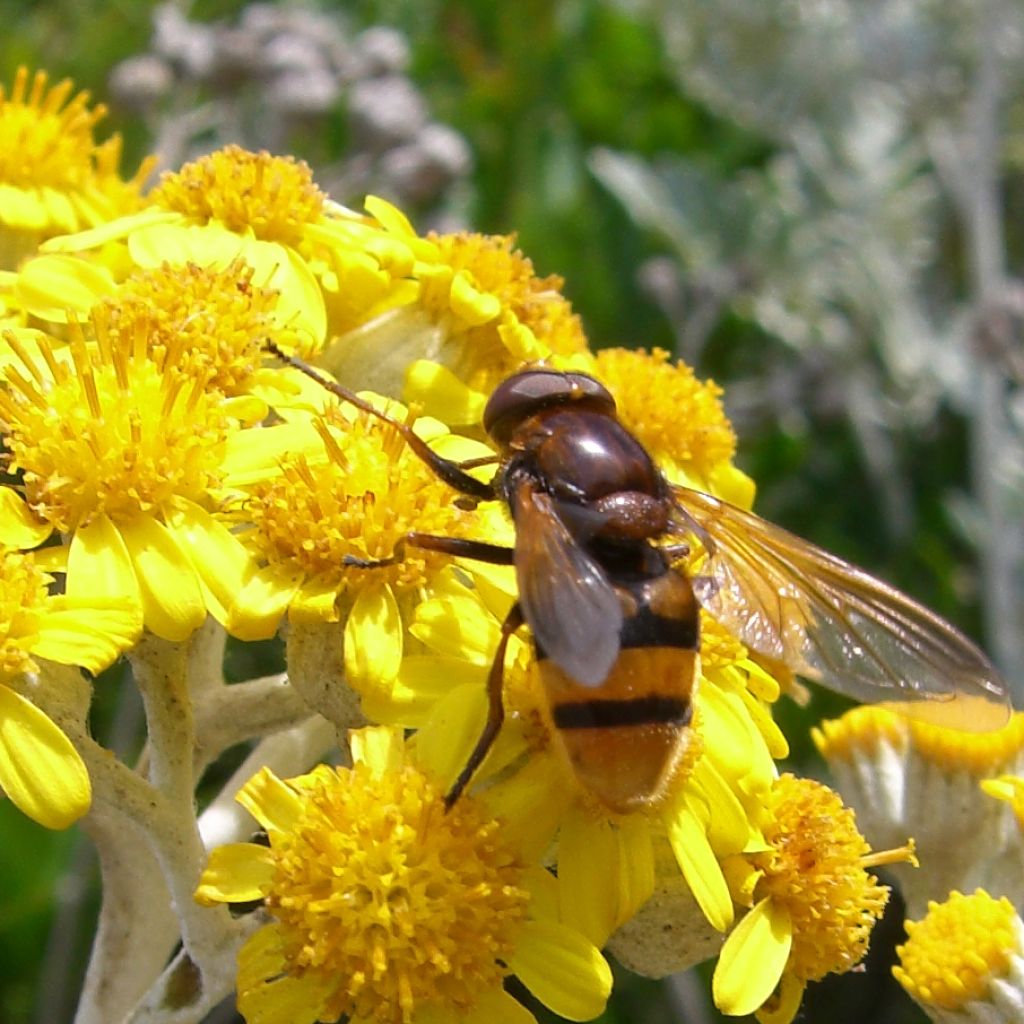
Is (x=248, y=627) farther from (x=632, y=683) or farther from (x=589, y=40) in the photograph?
(x=589, y=40)

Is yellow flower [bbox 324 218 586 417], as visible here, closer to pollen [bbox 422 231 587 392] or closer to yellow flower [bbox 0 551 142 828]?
pollen [bbox 422 231 587 392]

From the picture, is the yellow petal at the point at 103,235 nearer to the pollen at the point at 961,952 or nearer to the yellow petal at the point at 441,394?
the yellow petal at the point at 441,394

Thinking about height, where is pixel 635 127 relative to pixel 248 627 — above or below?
below

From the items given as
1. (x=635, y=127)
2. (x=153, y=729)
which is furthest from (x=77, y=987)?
(x=635, y=127)

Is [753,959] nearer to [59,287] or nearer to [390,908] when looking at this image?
[390,908]

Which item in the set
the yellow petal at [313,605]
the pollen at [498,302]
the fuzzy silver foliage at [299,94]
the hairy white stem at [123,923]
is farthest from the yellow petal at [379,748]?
the fuzzy silver foliage at [299,94]
